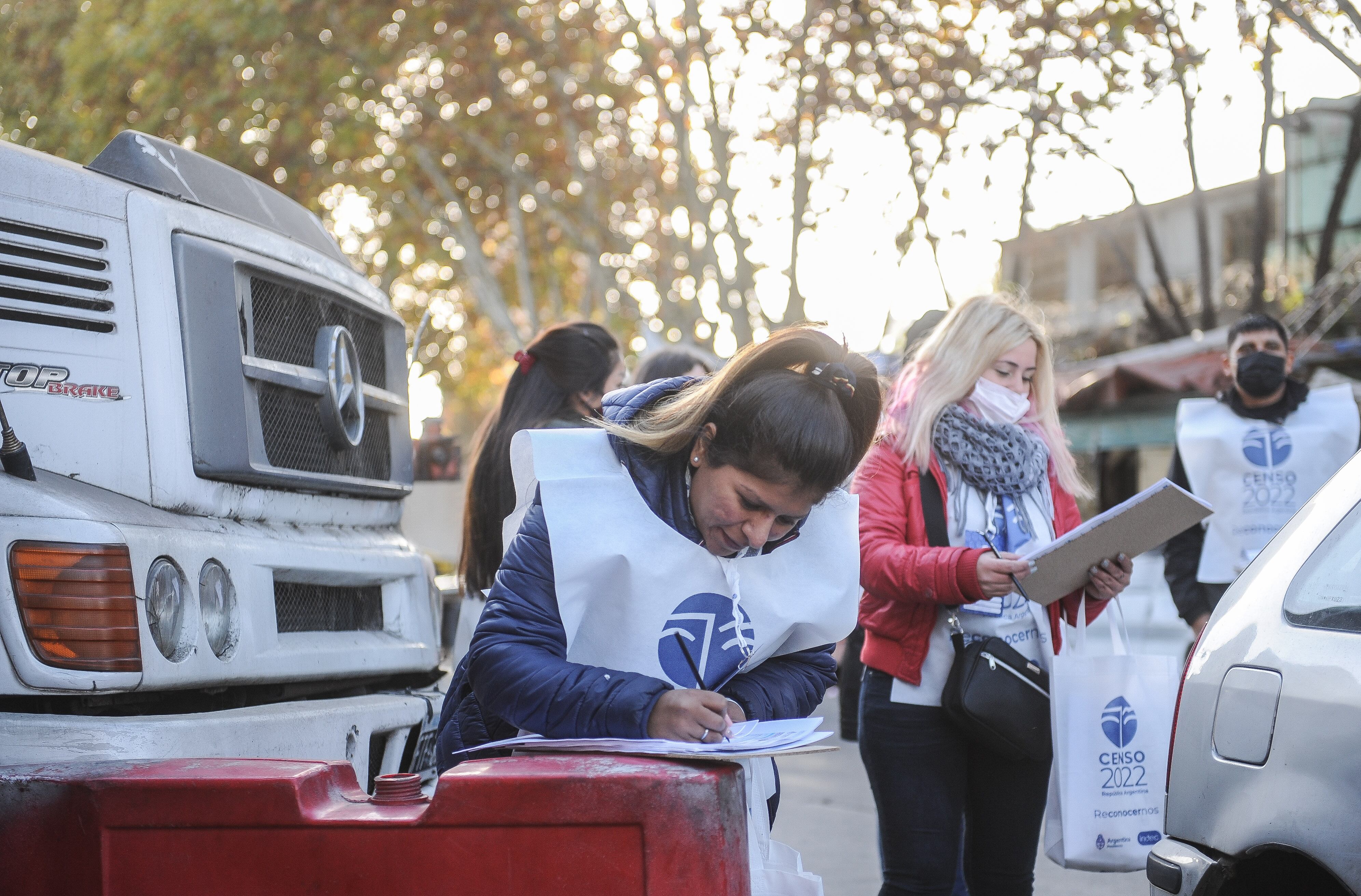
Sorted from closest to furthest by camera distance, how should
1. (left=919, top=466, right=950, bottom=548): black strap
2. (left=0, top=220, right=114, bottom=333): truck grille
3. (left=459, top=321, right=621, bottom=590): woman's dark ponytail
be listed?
(left=0, top=220, right=114, bottom=333): truck grille, (left=919, top=466, right=950, bottom=548): black strap, (left=459, top=321, right=621, bottom=590): woman's dark ponytail

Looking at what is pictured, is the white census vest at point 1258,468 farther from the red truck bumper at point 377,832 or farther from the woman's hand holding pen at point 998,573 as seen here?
the red truck bumper at point 377,832

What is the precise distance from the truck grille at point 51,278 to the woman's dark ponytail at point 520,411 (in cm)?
112

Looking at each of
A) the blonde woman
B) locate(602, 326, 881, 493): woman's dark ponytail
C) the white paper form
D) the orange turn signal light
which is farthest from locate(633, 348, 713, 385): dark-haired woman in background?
the white paper form

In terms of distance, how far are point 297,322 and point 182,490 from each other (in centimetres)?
85

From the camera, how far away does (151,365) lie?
10.2 feet

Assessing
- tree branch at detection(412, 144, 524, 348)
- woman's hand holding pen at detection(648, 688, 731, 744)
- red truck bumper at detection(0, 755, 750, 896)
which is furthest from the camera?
tree branch at detection(412, 144, 524, 348)

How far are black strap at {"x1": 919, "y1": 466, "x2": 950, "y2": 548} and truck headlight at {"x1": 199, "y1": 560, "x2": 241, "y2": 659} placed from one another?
1729mm

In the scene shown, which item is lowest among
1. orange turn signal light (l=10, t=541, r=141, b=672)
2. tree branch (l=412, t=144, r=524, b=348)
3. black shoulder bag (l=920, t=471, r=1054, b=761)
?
black shoulder bag (l=920, t=471, r=1054, b=761)

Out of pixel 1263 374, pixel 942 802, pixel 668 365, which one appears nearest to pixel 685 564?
pixel 942 802

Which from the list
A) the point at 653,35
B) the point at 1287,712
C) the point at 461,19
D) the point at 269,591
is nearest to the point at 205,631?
the point at 269,591

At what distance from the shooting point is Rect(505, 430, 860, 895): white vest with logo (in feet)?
7.37

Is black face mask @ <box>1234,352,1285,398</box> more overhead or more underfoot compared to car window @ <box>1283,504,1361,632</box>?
more overhead

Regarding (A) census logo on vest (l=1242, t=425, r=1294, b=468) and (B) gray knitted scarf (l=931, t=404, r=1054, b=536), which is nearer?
(B) gray knitted scarf (l=931, t=404, r=1054, b=536)

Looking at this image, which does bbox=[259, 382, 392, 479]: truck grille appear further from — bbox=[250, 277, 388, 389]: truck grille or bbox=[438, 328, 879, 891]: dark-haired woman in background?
bbox=[438, 328, 879, 891]: dark-haired woman in background
